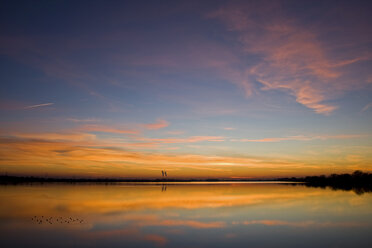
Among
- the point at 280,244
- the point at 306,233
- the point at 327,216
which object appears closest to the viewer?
the point at 280,244

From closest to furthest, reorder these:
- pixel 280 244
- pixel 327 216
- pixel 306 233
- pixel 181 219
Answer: pixel 280 244, pixel 306 233, pixel 181 219, pixel 327 216

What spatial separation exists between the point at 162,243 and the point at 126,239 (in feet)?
8.94

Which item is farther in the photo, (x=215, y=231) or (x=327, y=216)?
(x=327, y=216)

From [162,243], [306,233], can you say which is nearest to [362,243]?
[306,233]

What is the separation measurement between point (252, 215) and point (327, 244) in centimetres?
1271

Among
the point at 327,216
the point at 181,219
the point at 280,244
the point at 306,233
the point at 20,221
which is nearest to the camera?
the point at 280,244

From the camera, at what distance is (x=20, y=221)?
89.7ft

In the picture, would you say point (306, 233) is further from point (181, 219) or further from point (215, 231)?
point (181, 219)

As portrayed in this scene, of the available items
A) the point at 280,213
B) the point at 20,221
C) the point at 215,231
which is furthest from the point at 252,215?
the point at 20,221

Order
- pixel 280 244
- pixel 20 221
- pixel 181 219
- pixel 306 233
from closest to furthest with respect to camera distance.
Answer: pixel 280 244
pixel 306 233
pixel 20 221
pixel 181 219

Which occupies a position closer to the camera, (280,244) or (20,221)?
(280,244)

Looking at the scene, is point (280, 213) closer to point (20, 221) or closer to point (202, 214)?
point (202, 214)

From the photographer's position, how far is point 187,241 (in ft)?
66.1

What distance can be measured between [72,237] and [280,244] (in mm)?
13878
